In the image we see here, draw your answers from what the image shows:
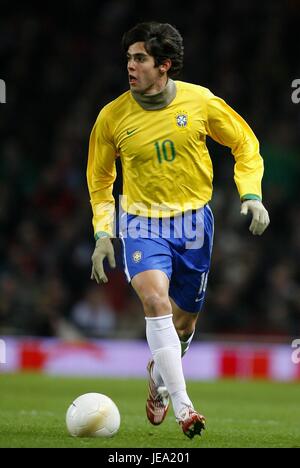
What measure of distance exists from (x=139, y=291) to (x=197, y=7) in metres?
12.4

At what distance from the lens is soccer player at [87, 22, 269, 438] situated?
269 inches

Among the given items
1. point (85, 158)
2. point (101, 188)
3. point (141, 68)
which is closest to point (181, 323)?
point (101, 188)

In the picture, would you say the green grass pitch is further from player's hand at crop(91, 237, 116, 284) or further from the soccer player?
player's hand at crop(91, 237, 116, 284)

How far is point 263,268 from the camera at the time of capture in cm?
1536

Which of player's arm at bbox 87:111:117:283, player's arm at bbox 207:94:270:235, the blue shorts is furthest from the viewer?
player's arm at bbox 87:111:117:283

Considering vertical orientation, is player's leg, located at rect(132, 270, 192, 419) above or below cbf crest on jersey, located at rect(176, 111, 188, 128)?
below

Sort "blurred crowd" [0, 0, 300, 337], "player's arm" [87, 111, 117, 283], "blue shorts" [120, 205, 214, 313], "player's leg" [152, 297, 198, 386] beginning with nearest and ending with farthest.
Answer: "blue shorts" [120, 205, 214, 313]
"player's arm" [87, 111, 117, 283]
"player's leg" [152, 297, 198, 386]
"blurred crowd" [0, 0, 300, 337]

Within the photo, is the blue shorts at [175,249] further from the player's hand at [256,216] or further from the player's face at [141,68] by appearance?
the player's face at [141,68]

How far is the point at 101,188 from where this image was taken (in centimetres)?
728

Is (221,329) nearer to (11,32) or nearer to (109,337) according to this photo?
(109,337)

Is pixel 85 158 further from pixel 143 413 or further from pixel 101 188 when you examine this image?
pixel 101 188

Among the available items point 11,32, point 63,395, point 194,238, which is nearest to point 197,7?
point 11,32

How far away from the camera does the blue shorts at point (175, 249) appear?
6797 mm

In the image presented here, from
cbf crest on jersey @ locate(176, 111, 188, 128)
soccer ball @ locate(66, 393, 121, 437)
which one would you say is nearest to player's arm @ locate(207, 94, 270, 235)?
cbf crest on jersey @ locate(176, 111, 188, 128)
